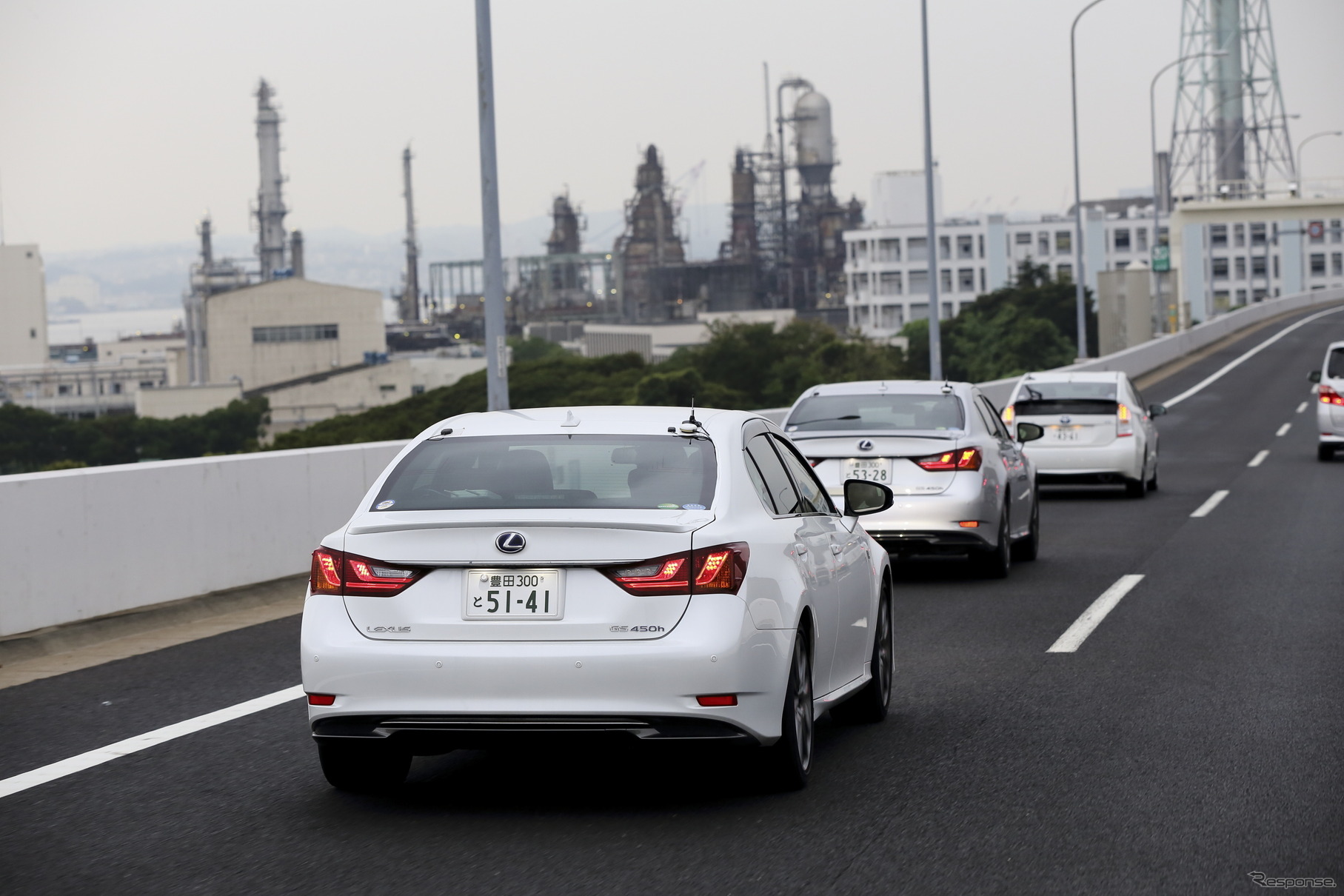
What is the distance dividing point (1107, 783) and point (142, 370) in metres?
174

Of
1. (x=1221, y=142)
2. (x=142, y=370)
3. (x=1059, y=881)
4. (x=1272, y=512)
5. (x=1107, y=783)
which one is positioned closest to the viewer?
(x=1059, y=881)

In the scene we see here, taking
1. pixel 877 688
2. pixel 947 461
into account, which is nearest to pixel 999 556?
pixel 947 461

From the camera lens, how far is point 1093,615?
36.1 feet

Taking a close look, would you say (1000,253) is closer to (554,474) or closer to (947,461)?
(947,461)

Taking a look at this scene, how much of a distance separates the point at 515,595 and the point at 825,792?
144cm

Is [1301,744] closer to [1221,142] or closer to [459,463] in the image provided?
[459,463]

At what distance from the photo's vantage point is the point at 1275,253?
188250 mm

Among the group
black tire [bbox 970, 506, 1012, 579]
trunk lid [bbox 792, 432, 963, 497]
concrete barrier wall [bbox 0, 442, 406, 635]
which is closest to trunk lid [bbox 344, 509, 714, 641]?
concrete barrier wall [bbox 0, 442, 406, 635]

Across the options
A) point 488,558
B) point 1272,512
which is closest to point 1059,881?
point 488,558

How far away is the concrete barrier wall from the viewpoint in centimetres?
1010

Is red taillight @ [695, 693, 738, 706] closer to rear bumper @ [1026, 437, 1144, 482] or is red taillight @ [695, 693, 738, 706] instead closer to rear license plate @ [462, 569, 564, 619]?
rear license plate @ [462, 569, 564, 619]

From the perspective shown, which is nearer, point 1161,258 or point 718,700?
point 718,700

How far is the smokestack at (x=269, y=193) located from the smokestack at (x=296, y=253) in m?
2.31

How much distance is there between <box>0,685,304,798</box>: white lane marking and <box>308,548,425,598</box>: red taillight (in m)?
1.60
